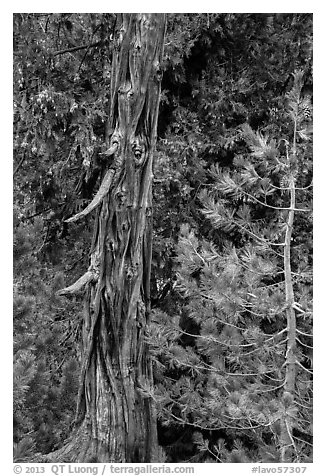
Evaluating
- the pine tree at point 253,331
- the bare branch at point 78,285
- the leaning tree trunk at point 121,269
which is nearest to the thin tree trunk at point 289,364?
the pine tree at point 253,331

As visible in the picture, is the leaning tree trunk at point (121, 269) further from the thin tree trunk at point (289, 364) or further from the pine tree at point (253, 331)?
the thin tree trunk at point (289, 364)

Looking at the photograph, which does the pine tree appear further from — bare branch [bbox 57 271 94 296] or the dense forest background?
bare branch [bbox 57 271 94 296]

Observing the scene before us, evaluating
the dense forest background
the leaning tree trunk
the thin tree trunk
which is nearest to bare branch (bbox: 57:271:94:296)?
the leaning tree trunk

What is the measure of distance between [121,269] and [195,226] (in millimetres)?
506

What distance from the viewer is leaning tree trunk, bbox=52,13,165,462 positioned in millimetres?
1305

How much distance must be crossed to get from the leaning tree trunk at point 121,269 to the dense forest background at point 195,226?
9 cm

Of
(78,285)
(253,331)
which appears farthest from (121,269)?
(253,331)

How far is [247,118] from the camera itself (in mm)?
1835

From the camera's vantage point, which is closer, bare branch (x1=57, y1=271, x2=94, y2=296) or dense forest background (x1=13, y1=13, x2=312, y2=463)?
bare branch (x1=57, y1=271, x2=94, y2=296)

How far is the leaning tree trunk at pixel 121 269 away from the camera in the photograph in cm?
130

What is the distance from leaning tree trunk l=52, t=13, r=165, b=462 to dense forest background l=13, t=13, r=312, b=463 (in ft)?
0.31
